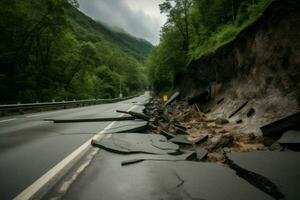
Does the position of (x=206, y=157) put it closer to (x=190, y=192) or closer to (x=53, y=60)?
(x=190, y=192)

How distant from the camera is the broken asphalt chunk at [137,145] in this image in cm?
618

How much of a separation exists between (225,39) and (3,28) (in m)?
23.0

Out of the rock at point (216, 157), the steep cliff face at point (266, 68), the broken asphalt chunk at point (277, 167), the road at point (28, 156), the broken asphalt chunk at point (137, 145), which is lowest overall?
the rock at point (216, 157)

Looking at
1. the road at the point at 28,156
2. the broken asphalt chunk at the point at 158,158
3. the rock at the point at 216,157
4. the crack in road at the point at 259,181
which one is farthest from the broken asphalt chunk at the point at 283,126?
the road at the point at 28,156

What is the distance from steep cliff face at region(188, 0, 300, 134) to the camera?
991 centimetres

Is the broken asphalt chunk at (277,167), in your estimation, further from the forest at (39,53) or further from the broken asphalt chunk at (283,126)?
the forest at (39,53)

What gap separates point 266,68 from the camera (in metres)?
12.2

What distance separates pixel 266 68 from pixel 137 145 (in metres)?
8.19

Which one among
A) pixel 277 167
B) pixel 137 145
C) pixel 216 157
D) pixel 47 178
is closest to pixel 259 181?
pixel 277 167

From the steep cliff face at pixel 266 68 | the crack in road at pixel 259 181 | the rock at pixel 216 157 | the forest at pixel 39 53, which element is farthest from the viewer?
the forest at pixel 39 53

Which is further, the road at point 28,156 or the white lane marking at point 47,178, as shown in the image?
the road at point 28,156

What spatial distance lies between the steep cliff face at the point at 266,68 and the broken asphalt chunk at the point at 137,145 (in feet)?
14.7

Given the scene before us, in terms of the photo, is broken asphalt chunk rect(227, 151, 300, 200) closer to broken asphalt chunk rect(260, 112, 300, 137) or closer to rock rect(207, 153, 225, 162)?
rock rect(207, 153, 225, 162)

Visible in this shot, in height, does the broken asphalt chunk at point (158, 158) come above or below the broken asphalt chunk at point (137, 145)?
below
